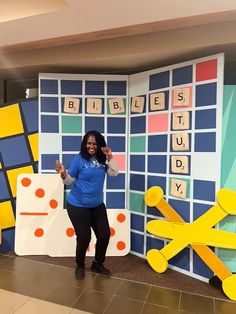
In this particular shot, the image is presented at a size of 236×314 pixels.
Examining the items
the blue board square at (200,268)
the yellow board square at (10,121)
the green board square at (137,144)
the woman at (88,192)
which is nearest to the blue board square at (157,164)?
the green board square at (137,144)

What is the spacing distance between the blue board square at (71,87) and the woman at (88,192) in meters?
0.73

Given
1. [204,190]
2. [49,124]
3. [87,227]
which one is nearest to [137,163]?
[204,190]

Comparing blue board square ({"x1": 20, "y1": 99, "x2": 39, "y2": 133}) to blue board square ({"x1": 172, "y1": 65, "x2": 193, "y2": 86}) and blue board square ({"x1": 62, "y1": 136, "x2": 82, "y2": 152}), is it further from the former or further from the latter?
blue board square ({"x1": 172, "y1": 65, "x2": 193, "y2": 86})

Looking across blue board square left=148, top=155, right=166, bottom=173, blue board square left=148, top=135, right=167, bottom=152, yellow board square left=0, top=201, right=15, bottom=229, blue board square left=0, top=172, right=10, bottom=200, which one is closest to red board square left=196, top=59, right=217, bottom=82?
blue board square left=148, top=135, right=167, bottom=152

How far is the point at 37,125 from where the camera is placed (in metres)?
3.12

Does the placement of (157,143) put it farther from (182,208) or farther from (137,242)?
(137,242)

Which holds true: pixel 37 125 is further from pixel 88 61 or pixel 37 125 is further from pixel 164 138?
pixel 164 138

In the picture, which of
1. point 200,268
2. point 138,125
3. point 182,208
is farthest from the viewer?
point 138,125

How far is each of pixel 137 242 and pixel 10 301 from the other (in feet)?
4.44

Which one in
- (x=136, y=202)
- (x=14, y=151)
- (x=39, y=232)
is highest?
(x=14, y=151)

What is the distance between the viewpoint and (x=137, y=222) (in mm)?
3059

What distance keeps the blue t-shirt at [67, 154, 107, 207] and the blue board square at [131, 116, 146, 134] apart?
0.68m

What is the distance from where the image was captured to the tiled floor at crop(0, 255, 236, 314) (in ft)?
6.89

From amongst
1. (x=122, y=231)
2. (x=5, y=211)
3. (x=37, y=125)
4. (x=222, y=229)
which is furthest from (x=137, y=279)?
(x=37, y=125)
